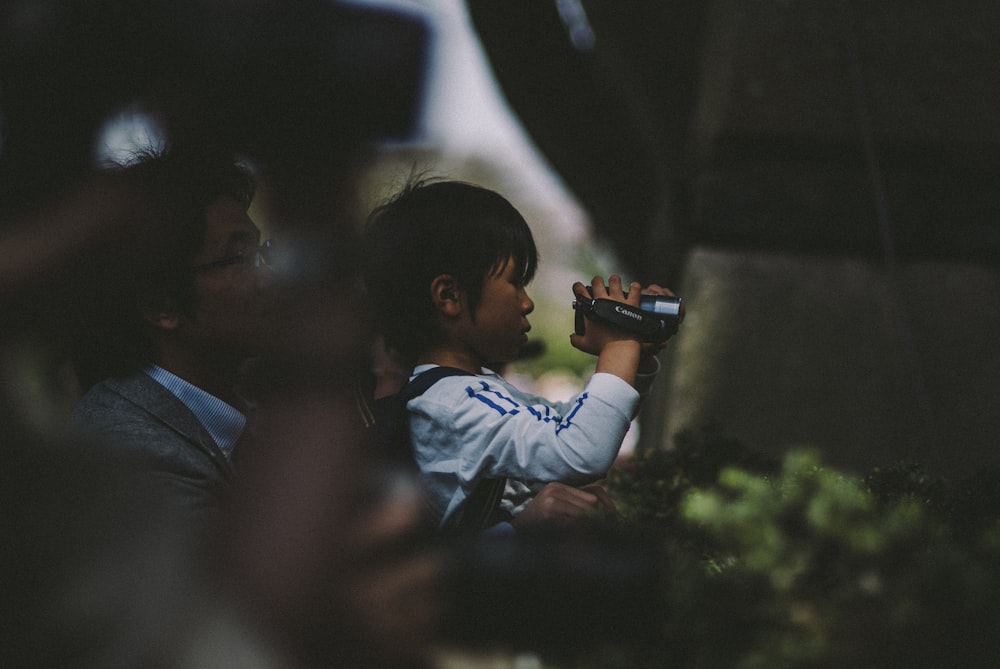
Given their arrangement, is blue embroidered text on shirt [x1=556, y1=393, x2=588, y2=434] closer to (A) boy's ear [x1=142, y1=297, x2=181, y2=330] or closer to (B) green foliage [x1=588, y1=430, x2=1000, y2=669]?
(B) green foliage [x1=588, y1=430, x2=1000, y2=669]

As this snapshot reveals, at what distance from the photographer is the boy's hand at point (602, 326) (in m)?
1.55

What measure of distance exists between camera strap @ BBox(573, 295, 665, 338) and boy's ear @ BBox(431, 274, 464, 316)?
0.27m

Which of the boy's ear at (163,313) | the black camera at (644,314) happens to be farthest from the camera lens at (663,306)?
the boy's ear at (163,313)

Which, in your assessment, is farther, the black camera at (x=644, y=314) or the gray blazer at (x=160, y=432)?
the black camera at (x=644, y=314)

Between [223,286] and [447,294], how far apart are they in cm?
40

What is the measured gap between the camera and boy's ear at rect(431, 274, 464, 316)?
1.67m

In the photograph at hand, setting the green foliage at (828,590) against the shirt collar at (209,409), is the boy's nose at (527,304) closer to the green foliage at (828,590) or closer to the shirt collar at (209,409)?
the shirt collar at (209,409)

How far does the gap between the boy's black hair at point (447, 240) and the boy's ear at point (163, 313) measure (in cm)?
36

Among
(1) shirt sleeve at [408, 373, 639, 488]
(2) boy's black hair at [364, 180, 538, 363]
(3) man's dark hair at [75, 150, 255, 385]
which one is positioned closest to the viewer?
(3) man's dark hair at [75, 150, 255, 385]

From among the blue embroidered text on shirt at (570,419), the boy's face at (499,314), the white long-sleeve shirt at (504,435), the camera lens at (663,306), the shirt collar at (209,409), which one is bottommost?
the shirt collar at (209,409)

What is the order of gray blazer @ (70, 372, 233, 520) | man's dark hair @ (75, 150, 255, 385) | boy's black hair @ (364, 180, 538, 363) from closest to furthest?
man's dark hair @ (75, 150, 255, 385), gray blazer @ (70, 372, 233, 520), boy's black hair @ (364, 180, 538, 363)

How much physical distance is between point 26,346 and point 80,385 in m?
0.94

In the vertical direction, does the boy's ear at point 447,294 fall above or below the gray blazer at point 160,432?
above

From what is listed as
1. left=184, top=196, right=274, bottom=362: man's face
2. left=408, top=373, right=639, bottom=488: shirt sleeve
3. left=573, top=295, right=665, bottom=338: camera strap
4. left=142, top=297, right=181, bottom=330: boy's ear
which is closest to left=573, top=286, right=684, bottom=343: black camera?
left=573, top=295, right=665, bottom=338: camera strap
